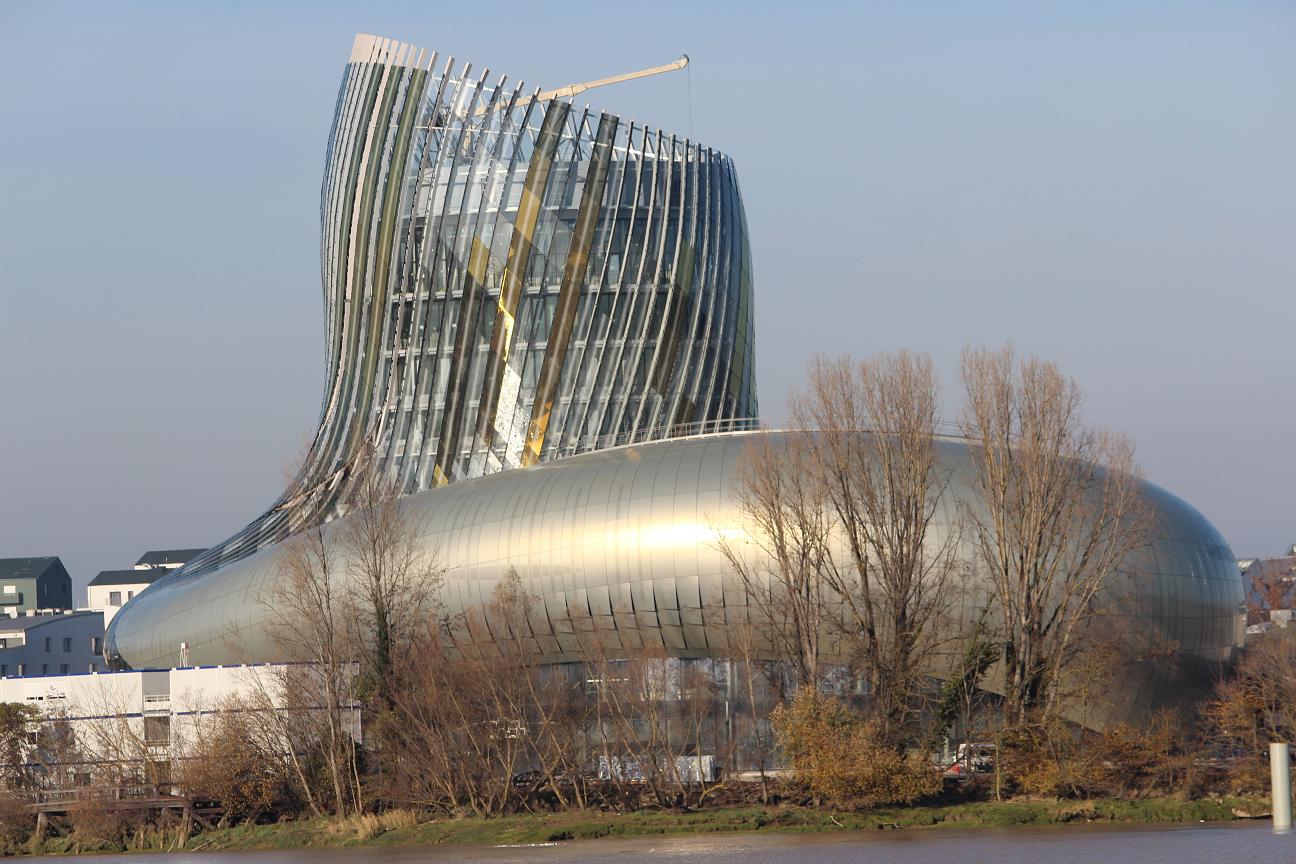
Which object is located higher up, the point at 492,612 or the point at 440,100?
the point at 440,100

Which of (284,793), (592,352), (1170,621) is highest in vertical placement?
(592,352)

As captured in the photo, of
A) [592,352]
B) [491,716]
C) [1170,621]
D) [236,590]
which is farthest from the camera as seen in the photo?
[592,352]

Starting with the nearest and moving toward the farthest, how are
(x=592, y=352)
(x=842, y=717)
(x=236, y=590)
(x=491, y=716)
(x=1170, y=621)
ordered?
(x=842, y=717)
(x=491, y=716)
(x=1170, y=621)
(x=236, y=590)
(x=592, y=352)

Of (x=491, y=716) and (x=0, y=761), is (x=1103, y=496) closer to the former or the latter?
(x=491, y=716)

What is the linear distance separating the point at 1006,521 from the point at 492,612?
16227 millimetres

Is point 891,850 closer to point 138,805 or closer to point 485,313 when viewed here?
point 138,805

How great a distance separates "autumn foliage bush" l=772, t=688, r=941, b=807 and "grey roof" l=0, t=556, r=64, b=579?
135 metres

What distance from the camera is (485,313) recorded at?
225ft

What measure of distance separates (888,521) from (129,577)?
124 meters

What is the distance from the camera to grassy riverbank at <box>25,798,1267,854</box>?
133ft

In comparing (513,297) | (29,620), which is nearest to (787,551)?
(513,297)

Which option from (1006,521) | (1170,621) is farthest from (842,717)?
(1170,621)

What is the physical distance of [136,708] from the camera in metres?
51.2

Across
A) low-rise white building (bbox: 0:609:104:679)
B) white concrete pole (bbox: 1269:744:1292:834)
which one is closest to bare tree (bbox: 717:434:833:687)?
white concrete pole (bbox: 1269:744:1292:834)
